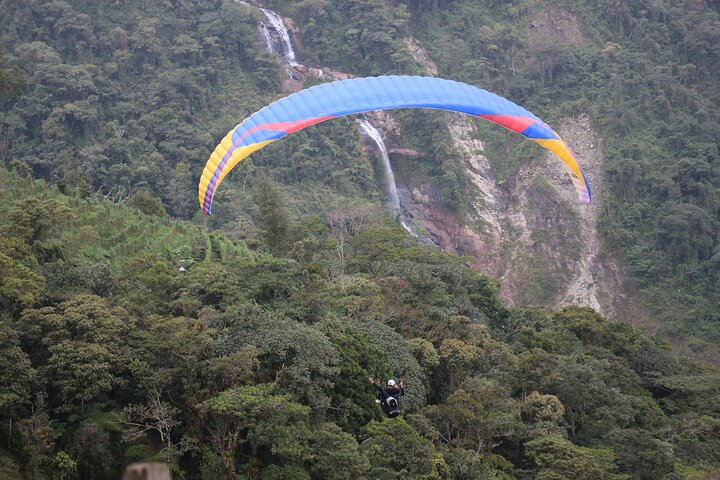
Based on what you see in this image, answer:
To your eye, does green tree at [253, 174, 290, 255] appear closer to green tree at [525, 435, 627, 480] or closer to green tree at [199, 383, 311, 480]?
green tree at [525, 435, 627, 480]

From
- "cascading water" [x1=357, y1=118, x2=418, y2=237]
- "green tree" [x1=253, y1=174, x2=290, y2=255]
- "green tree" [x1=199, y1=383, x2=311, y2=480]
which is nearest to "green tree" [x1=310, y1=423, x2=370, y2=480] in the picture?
"green tree" [x1=199, y1=383, x2=311, y2=480]

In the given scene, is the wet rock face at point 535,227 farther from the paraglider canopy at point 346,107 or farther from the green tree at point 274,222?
the paraglider canopy at point 346,107

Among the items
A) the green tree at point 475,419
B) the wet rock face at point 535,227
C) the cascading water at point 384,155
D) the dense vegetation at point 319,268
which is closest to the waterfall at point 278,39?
the dense vegetation at point 319,268

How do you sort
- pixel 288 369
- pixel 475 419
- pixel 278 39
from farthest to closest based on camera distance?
pixel 278 39, pixel 475 419, pixel 288 369

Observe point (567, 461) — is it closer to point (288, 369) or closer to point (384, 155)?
point (288, 369)

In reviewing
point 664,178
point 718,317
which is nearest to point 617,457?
point 718,317

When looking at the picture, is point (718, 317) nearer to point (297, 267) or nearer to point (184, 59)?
point (297, 267)

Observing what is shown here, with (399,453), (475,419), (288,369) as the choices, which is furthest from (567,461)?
(288,369)
